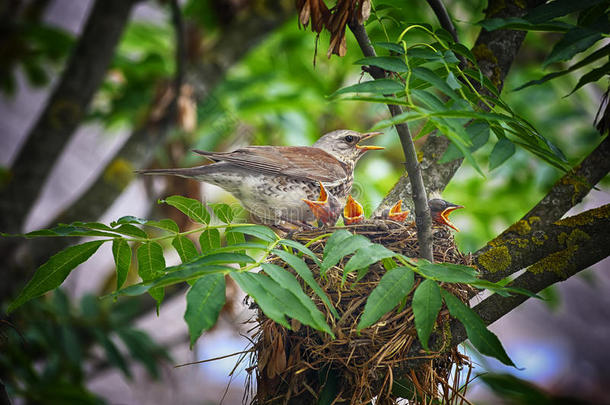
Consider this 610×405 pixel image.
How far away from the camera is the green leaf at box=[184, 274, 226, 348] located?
108 cm

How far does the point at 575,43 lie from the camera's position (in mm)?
1485

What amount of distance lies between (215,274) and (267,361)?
0.67 meters

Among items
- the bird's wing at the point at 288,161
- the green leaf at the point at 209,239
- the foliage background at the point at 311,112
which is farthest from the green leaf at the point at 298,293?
the foliage background at the point at 311,112

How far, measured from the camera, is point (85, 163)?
317 inches

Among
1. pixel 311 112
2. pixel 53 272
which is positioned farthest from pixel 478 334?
pixel 311 112

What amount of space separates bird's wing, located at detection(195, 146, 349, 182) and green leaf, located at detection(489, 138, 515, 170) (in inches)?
42.5

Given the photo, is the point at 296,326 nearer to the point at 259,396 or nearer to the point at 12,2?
the point at 259,396

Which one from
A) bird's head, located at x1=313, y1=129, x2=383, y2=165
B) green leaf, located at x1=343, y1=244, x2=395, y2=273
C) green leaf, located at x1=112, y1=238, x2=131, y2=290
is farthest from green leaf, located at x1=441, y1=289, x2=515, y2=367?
bird's head, located at x1=313, y1=129, x2=383, y2=165

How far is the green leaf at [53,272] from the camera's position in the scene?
143 centimetres

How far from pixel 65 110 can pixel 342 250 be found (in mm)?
2841

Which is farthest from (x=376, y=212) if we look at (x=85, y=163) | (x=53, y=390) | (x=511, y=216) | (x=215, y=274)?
(x=85, y=163)

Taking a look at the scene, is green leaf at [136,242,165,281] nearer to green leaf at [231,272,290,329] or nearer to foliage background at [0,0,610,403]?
green leaf at [231,272,290,329]

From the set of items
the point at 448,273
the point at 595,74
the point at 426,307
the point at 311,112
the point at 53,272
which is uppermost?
the point at 311,112

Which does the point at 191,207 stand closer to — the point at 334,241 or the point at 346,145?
the point at 334,241
